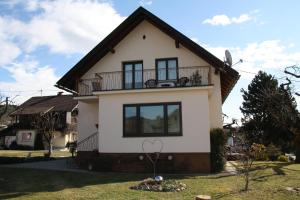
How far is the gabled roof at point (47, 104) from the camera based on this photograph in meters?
51.3

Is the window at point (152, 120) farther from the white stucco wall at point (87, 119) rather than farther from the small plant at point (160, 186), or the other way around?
the small plant at point (160, 186)

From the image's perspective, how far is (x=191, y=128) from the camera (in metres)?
17.0

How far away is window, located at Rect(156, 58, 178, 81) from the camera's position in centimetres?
1945

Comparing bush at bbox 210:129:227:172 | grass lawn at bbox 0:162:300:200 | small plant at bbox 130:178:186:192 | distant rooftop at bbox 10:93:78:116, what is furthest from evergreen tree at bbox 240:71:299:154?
distant rooftop at bbox 10:93:78:116

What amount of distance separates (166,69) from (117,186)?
8.69 meters

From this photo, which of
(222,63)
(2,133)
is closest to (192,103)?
(222,63)

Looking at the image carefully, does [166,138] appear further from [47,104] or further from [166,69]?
[47,104]

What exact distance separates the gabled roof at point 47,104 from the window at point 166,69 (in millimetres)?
33160

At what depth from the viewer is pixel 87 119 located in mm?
20594

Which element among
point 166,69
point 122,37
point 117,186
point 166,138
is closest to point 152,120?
point 166,138

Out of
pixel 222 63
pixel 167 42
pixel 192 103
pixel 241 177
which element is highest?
pixel 167 42

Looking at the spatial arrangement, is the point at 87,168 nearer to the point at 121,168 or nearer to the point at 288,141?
the point at 121,168

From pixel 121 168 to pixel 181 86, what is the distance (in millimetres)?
4943

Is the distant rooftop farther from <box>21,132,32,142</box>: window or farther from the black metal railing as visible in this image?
the black metal railing
